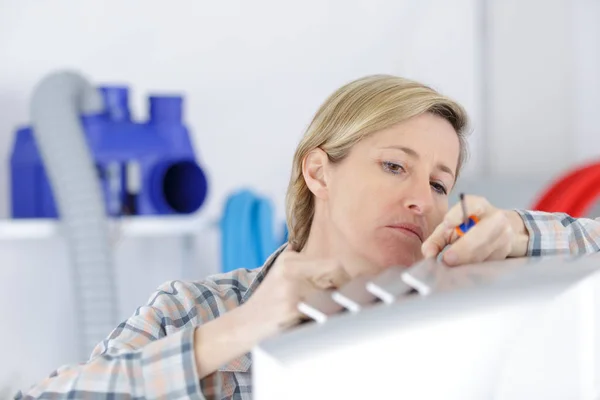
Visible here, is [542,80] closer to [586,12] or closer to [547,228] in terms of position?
[586,12]

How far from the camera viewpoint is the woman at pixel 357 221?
3.00 feet

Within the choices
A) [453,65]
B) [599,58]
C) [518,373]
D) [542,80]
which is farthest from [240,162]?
[518,373]

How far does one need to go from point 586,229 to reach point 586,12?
7.62 ft

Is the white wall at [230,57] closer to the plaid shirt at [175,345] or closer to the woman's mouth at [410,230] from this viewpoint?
the plaid shirt at [175,345]

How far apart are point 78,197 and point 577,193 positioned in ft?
4.59

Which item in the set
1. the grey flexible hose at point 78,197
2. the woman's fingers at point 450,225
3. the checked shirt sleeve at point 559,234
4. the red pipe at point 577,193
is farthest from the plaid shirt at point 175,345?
the red pipe at point 577,193

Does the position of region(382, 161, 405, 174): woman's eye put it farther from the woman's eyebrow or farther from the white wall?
the white wall

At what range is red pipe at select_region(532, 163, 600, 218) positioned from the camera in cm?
260

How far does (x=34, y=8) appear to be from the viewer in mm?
2584

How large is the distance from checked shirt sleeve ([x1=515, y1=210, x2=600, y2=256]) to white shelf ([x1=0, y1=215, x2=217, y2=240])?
1.35 metres

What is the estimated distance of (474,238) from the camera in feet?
2.77

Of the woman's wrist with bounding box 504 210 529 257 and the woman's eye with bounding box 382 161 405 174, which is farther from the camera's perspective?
the woman's eye with bounding box 382 161 405 174

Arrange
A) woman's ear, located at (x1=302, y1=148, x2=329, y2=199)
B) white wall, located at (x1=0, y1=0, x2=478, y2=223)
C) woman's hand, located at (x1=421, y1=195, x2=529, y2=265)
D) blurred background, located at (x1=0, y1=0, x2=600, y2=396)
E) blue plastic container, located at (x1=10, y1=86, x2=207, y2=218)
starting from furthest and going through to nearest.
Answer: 1. white wall, located at (x1=0, y1=0, x2=478, y2=223)
2. blurred background, located at (x1=0, y1=0, x2=600, y2=396)
3. blue plastic container, located at (x1=10, y1=86, x2=207, y2=218)
4. woman's ear, located at (x1=302, y1=148, x2=329, y2=199)
5. woman's hand, located at (x1=421, y1=195, x2=529, y2=265)

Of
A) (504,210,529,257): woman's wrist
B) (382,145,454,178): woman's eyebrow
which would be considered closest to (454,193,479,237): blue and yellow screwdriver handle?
(504,210,529,257): woman's wrist
